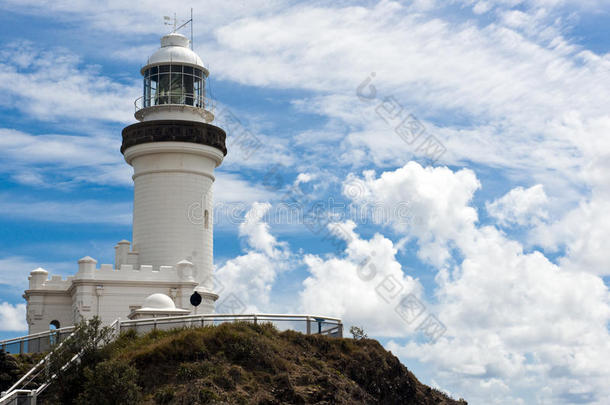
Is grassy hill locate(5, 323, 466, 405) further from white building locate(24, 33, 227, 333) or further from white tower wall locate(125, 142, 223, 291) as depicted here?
white tower wall locate(125, 142, 223, 291)

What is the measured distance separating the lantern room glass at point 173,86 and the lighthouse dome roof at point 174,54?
312 mm

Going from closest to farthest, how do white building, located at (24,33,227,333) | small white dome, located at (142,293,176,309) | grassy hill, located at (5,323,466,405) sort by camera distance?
Result: grassy hill, located at (5,323,466,405) → small white dome, located at (142,293,176,309) → white building, located at (24,33,227,333)

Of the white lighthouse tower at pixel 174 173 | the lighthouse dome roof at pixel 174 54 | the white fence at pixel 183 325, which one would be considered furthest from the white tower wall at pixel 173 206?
the white fence at pixel 183 325

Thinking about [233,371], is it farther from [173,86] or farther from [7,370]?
[173,86]

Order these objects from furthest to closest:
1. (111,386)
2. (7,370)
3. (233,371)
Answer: (7,370) → (233,371) → (111,386)

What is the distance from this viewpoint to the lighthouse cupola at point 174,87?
48.4 meters

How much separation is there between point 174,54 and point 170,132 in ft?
17.4

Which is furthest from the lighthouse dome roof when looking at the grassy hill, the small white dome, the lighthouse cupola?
the grassy hill

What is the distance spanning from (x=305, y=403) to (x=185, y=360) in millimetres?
5077

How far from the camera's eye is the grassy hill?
1193 inches

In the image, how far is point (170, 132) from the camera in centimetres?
4712

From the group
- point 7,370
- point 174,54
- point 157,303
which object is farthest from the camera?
point 174,54

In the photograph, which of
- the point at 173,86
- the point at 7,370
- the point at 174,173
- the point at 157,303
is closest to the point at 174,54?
the point at 173,86

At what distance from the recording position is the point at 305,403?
102 ft
